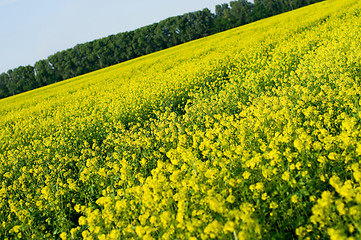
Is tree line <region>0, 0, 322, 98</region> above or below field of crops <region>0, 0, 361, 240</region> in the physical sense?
above

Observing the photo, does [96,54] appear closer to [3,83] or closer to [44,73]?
[44,73]

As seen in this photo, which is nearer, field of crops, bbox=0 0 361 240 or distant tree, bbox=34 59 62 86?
field of crops, bbox=0 0 361 240

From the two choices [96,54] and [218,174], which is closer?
[218,174]

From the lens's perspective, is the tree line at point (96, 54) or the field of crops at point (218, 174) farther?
the tree line at point (96, 54)

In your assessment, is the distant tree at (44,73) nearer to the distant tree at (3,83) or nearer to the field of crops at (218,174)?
the distant tree at (3,83)

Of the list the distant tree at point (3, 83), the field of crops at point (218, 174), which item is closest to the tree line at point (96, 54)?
the distant tree at point (3, 83)

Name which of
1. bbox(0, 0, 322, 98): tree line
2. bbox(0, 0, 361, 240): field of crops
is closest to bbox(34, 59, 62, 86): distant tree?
bbox(0, 0, 322, 98): tree line

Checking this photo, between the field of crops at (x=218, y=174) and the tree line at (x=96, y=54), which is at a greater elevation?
the tree line at (x=96, y=54)

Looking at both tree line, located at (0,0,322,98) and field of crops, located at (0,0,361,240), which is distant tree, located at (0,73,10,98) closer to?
tree line, located at (0,0,322,98)

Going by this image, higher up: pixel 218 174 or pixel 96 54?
pixel 96 54

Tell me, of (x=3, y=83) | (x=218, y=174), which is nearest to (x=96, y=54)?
(x=3, y=83)

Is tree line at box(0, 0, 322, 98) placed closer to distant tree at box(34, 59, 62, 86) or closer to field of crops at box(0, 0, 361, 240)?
distant tree at box(34, 59, 62, 86)

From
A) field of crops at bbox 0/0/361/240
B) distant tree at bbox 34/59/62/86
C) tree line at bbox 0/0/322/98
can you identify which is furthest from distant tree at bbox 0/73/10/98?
field of crops at bbox 0/0/361/240

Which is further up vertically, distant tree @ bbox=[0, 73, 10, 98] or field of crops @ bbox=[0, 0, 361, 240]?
distant tree @ bbox=[0, 73, 10, 98]
